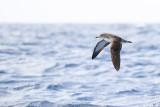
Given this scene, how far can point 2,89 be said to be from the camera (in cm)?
1111

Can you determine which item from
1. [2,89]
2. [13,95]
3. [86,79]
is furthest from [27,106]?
[86,79]

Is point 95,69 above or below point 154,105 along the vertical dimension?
above

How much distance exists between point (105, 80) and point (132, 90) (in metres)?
1.71

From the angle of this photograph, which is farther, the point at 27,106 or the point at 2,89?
the point at 2,89

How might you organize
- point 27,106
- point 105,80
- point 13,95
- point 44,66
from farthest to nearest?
point 44,66, point 105,80, point 13,95, point 27,106

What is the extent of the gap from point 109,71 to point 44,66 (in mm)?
2796

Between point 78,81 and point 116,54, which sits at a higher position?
point 116,54

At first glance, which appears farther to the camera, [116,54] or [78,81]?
[78,81]

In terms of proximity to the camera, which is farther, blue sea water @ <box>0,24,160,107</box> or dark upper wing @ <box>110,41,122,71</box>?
blue sea water @ <box>0,24,160,107</box>

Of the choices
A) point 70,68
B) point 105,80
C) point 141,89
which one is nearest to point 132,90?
point 141,89

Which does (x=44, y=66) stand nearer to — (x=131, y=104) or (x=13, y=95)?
(x=13, y=95)

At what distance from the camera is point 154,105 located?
9.16 metres

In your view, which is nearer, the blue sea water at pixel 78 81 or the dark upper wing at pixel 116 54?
the dark upper wing at pixel 116 54

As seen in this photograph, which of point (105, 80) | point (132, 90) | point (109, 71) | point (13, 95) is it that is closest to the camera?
point (13, 95)
